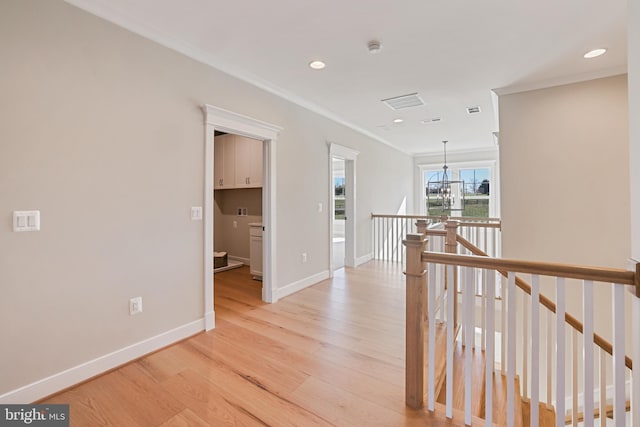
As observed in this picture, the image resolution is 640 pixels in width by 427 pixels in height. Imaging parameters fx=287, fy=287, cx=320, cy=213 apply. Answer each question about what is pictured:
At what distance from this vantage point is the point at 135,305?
7.32 ft

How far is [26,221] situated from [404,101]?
3.94m

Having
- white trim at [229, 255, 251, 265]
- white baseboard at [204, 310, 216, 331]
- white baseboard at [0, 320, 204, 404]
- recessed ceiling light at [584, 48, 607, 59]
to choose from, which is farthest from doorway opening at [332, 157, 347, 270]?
recessed ceiling light at [584, 48, 607, 59]

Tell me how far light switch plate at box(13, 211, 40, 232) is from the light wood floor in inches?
42.4

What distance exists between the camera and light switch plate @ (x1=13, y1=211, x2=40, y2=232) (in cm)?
170

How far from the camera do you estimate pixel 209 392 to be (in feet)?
6.08

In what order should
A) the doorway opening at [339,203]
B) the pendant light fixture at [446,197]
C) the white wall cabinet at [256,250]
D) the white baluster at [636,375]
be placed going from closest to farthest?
the white baluster at [636,375] < the white wall cabinet at [256,250] < the doorway opening at [339,203] < the pendant light fixture at [446,197]

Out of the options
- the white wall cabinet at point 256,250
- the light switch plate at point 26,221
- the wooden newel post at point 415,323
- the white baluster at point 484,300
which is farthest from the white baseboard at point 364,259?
the light switch plate at point 26,221

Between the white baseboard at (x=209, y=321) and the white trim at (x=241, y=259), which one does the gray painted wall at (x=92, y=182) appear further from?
the white trim at (x=241, y=259)

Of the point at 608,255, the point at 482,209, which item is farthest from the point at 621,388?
the point at 482,209

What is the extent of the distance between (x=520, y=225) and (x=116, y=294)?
4.14m

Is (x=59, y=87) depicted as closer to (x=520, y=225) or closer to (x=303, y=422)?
(x=303, y=422)

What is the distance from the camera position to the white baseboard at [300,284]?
3.58m

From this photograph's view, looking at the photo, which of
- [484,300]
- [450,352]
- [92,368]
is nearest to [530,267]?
[450,352]

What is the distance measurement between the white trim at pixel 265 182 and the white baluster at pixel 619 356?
9.06 feet
